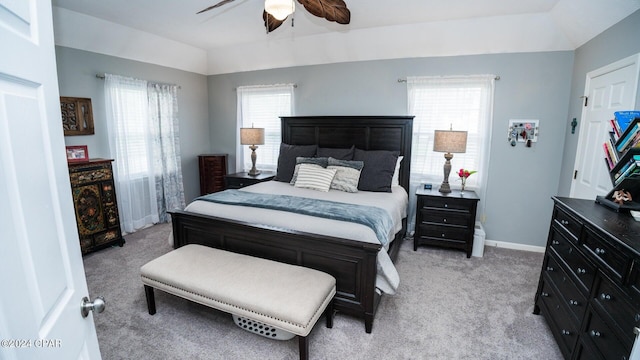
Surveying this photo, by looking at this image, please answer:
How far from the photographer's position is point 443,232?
3.44m

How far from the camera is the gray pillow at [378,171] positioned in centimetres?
339

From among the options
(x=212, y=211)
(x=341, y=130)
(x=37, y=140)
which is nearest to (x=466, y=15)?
(x=341, y=130)

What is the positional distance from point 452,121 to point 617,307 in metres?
2.71

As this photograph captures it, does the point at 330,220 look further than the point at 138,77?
No

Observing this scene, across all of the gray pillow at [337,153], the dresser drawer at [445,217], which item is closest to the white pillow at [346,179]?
the gray pillow at [337,153]

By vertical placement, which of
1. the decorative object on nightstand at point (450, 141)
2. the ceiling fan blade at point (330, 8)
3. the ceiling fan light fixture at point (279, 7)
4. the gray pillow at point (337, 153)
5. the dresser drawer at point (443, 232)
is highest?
the ceiling fan blade at point (330, 8)

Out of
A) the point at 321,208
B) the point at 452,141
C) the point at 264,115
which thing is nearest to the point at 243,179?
the point at 264,115

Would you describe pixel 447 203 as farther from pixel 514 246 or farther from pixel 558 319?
pixel 558 319

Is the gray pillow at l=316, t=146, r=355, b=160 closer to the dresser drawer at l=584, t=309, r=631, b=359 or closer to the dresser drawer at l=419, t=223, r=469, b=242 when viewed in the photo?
the dresser drawer at l=419, t=223, r=469, b=242

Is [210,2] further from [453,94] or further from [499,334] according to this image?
[499,334]

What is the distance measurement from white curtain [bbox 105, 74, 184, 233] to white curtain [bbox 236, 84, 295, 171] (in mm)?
996

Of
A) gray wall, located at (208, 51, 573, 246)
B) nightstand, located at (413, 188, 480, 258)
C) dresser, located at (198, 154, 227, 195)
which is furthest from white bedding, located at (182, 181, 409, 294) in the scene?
dresser, located at (198, 154, 227, 195)

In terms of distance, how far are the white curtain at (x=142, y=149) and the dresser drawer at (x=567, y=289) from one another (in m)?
4.63

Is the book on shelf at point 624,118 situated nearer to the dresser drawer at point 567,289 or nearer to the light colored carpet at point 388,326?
the dresser drawer at point 567,289
